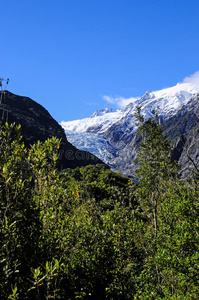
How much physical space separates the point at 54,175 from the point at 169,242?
26.9 feet

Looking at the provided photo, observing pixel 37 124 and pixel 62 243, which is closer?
pixel 62 243

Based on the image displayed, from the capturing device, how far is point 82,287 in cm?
895

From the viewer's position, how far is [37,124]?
154m

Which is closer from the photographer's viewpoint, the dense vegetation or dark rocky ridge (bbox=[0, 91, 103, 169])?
the dense vegetation

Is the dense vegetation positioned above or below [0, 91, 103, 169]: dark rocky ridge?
below

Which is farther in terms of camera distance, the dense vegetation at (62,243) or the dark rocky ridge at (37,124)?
the dark rocky ridge at (37,124)

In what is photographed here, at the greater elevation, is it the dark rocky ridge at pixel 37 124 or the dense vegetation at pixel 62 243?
the dark rocky ridge at pixel 37 124

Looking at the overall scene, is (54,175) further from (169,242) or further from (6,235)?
(169,242)

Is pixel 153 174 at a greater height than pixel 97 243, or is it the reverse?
pixel 153 174

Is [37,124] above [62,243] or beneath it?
above

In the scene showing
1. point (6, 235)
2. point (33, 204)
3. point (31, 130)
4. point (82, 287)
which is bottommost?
point (82, 287)

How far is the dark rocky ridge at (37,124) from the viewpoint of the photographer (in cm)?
13262

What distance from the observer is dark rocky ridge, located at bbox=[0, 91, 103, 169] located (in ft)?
435

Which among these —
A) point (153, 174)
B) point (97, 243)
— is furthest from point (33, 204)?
point (153, 174)
